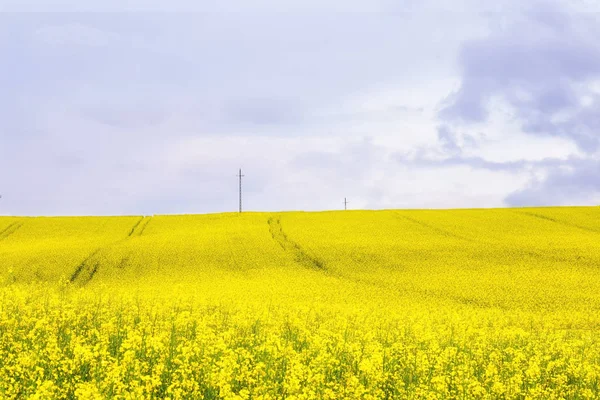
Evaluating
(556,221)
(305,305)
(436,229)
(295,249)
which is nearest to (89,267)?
(295,249)

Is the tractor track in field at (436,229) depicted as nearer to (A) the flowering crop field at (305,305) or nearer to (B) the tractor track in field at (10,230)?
(A) the flowering crop field at (305,305)

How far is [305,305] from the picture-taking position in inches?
802

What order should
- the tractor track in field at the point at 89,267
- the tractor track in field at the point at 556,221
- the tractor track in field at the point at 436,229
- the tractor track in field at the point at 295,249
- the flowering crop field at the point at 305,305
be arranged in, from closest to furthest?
the flowering crop field at the point at 305,305 → the tractor track in field at the point at 89,267 → the tractor track in field at the point at 295,249 → the tractor track in field at the point at 436,229 → the tractor track in field at the point at 556,221

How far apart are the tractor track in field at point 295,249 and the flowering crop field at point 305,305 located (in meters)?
0.18

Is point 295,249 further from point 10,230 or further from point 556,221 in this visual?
point 10,230

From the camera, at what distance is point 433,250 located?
36469 millimetres

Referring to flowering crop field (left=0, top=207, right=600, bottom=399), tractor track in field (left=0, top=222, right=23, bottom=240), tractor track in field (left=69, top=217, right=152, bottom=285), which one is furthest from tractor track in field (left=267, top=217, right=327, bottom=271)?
tractor track in field (left=0, top=222, right=23, bottom=240)

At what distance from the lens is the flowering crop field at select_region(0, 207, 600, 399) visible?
26.3ft

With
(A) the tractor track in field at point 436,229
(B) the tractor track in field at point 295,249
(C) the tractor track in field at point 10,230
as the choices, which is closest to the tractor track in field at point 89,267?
(B) the tractor track in field at point 295,249

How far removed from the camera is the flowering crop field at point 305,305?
8031 mm

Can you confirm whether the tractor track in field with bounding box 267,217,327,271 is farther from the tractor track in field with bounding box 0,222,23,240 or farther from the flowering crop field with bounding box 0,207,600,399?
the tractor track in field with bounding box 0,222,23,240

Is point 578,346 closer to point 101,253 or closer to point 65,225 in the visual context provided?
point 101,253

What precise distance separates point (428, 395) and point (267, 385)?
209 centimetres

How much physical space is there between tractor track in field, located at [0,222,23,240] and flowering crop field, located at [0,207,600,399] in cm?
25
